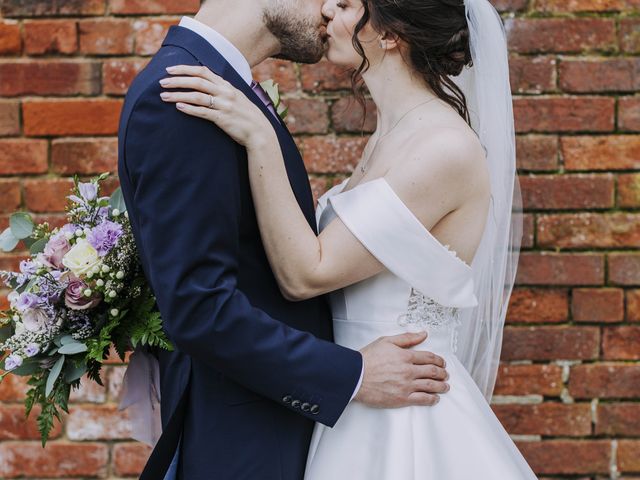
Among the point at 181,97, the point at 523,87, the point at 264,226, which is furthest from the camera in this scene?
the point at 523,87

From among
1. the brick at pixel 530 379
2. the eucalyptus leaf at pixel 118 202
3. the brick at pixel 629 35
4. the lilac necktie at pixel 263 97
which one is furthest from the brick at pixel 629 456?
the eucalyptus leaf at pixel 118 202

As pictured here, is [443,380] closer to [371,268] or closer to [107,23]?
[371,268]

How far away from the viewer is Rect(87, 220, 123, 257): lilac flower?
1.45 metres

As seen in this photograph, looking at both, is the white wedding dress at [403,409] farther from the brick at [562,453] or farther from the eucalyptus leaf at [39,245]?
the brick at [562,453]

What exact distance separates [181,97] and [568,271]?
56.4 inches

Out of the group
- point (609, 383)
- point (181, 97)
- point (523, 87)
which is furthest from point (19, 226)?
point (609, 383)

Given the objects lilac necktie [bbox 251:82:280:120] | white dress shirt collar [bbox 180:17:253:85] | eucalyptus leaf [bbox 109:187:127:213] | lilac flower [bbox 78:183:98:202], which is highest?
white dress shirt collar [bbox 180:17:253:85]

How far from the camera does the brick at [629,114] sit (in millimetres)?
2186

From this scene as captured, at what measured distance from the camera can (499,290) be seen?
1812 mm

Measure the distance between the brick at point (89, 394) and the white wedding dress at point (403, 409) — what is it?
1.03 m

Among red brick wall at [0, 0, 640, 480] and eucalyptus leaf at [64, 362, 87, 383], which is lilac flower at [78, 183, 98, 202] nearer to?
eucalyptus leaf at [64, 362, 87, 383]

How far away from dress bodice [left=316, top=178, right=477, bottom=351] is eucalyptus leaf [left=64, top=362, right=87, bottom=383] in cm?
55

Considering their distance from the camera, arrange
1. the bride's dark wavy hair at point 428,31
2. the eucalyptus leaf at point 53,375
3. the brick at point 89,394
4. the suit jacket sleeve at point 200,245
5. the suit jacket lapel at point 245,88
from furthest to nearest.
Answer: the brick at point 89,394 → the bride's dark wavy hair at point 428,31 → the eucalyptus leaf at point 53,375 → the suit jacket lapel at point 245,88 → the suit jacket sleeve at point 200,245

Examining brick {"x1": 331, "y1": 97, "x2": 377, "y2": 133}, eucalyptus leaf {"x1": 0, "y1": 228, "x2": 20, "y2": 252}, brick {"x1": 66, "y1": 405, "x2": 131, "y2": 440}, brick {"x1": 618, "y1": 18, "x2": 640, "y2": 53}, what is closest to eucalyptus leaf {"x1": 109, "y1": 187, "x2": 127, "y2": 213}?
eucalyptus leaf {"x1": 0, "y1": 228, "x2": 20, "y2": 252}
